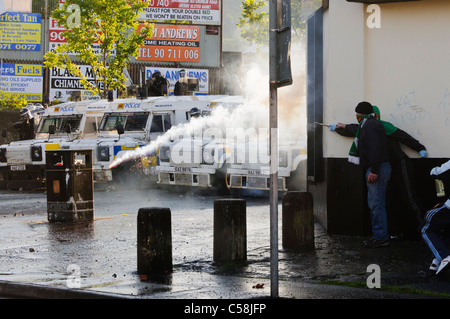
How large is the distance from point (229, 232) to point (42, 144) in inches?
510

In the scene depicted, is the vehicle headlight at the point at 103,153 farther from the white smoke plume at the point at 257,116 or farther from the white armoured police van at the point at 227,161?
the white armoured police van at the point at 227,161

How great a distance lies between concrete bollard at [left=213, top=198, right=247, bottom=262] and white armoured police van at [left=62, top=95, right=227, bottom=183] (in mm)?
9817

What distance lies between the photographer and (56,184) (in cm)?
1305

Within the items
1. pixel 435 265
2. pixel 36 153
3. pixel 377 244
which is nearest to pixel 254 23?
pixel 36 153

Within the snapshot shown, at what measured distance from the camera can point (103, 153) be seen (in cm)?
1894

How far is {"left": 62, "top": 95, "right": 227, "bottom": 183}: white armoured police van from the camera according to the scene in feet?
62.1

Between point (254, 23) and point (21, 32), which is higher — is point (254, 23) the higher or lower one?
the higher one

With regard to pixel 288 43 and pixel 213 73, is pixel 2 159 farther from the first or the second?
pixel 213 73

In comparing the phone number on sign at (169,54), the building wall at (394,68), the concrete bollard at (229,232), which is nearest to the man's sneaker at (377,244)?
the building wall at (394,68)

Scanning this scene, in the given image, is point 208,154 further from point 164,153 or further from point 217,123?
point 217,123

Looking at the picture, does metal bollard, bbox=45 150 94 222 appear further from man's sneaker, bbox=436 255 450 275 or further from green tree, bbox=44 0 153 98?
green tree, bbox=44 0 153 98

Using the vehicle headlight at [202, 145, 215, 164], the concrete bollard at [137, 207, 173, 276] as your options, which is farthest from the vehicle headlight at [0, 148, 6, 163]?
the concrete bollard at [137, 207, 173, 276]
